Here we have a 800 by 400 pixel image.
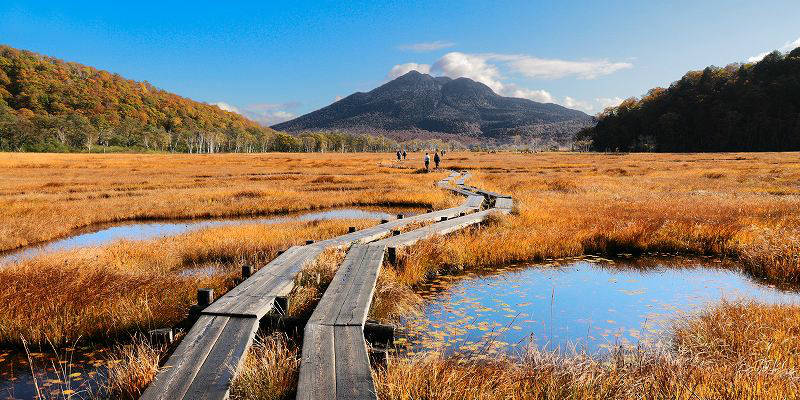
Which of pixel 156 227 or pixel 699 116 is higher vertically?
pixel 699 116

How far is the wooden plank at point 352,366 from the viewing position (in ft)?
12.6

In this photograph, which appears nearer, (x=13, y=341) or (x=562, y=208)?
(x=13, y=341)

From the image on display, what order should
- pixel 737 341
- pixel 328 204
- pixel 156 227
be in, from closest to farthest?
1. pixel 737 341
2. pixel 156 227
3. pixel 328 204

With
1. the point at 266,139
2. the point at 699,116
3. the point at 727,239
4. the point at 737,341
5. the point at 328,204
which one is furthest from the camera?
the point at 266,139

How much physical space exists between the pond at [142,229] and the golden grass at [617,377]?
11672mm

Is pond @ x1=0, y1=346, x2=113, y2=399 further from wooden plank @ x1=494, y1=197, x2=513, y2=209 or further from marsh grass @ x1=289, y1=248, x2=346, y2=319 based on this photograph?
wooden plank @ x1=494, y1=197, x2=513, y2=209

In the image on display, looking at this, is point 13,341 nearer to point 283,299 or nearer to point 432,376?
point 283,299

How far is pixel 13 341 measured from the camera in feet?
20.8

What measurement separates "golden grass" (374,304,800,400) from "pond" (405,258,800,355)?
0.58m

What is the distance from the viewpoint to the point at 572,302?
8633 millimetres

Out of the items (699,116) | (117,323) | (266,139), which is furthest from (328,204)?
(266,139)

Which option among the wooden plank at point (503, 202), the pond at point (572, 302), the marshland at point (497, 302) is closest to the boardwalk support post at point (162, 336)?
the marshland at point (497, 302)

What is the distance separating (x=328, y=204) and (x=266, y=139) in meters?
169

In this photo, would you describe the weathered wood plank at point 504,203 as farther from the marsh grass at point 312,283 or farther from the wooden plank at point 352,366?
the wooden plank at point 352,366
